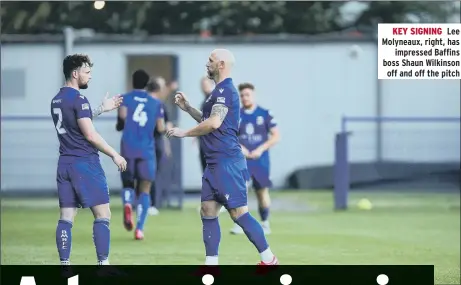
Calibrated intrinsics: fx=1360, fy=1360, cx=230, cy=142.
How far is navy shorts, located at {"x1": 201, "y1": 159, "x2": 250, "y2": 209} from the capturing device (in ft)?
30.1

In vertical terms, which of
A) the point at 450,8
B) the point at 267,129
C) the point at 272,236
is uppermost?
the point at 450,8

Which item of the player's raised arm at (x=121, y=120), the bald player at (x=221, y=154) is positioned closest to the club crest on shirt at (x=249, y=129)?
the player's raised arm at (x=121, y=120)

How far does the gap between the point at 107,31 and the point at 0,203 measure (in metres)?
7.67

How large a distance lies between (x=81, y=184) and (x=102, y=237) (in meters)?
0.45

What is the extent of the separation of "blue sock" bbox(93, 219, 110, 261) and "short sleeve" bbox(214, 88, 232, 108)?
47.9 inches

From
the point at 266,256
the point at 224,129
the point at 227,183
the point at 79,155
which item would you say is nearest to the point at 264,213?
the point at 266,256

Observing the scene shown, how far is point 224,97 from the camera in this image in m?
8.95

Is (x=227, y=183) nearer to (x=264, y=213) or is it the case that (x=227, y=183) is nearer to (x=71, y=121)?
(x=71, y=121)

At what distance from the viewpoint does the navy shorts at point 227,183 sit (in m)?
9.17

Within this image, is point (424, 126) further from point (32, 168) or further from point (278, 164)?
point (32, 168)

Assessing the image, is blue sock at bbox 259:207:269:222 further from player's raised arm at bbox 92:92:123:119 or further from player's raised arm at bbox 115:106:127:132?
player's raised arm at bbox 92:92:123:119

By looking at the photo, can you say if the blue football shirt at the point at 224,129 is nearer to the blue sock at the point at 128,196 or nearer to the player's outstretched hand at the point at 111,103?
the player's outstretched hand at the point at 111,103

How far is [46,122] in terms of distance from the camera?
20.1 meters

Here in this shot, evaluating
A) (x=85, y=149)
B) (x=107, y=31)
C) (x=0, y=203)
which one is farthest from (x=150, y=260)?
(x=107, y=31)
